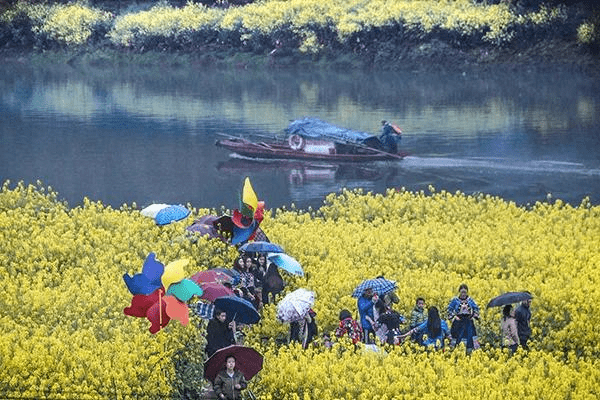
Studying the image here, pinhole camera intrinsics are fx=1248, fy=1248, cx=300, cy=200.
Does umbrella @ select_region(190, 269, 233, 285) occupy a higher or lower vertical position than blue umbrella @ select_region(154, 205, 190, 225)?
lower

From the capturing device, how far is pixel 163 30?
2085 inches

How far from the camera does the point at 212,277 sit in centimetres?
1722

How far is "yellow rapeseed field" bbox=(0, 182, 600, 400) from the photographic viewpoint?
14250 millimetres

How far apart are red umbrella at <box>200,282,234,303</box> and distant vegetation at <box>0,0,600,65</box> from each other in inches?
1274

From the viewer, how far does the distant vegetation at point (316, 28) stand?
1869 inches

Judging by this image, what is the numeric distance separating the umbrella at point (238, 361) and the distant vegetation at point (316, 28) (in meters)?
34.8

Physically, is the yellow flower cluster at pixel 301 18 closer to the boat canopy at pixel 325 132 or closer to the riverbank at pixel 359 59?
the riverbank at pixel 359 59

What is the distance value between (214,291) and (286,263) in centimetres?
192

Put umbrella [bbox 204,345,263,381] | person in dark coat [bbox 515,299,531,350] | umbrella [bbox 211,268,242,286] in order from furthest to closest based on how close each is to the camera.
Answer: umbrella [bbox 211,268,242,286] < person in dark coat [bbox 515,299,531,350] < umbrella [bbox 204,345,263,381]

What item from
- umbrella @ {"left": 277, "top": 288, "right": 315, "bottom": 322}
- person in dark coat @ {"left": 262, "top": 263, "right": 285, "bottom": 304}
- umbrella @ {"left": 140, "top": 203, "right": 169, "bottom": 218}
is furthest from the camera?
umbrella @ {"left": 140, "top": 203, "right": 169, "bottom": 218}

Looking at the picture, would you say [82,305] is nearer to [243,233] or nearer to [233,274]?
[233,274]

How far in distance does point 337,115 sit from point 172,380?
89.4 feet

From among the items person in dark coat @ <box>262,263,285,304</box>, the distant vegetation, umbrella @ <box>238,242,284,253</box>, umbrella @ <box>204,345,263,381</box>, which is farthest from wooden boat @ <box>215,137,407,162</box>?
umbrella @ <box>204,345,263,381</box>

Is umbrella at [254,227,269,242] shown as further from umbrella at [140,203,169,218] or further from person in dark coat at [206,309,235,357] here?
person in dark coat at [206,309,235,357]
